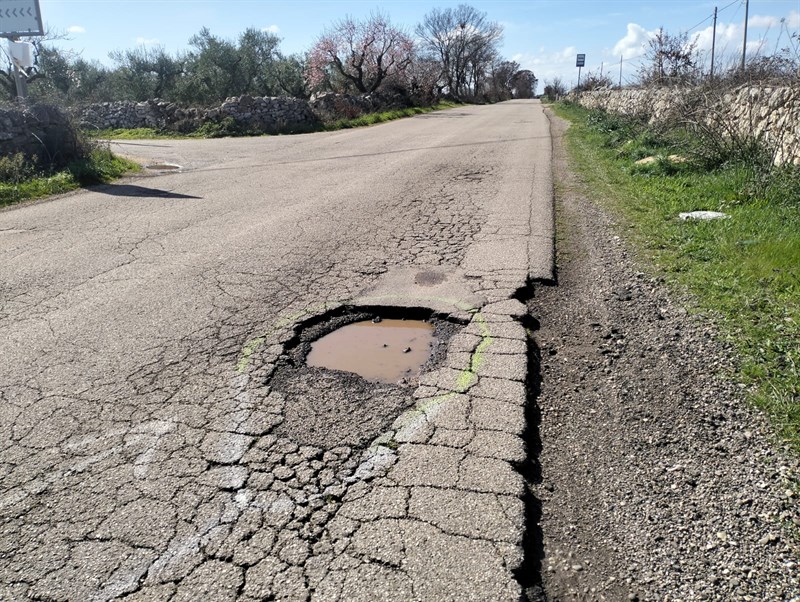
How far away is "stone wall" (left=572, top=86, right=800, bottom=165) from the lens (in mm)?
7473

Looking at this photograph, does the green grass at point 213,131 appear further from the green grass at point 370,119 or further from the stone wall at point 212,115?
the stone wall at point 212,115

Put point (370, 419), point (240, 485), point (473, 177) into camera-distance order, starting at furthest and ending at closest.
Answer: point (473, 177) < point (370, 419) < point (240, 485)

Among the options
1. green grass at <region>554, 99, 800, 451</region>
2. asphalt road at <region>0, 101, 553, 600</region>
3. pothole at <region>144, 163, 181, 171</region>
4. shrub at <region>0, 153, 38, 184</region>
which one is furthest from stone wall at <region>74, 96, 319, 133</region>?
asphalt road at <region>0, 101, 553, 600</region>

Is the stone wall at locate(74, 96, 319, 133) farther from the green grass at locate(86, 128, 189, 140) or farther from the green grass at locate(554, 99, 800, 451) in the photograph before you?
the green grass at locate(554, 99, 800, 451)

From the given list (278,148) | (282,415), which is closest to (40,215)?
(282,415)

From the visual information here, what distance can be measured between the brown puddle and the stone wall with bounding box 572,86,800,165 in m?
5.90

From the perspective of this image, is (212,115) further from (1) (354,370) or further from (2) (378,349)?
(1) (354,370)

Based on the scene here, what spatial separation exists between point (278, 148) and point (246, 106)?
7.15m

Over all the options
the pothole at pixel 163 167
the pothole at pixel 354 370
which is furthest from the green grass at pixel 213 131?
the pothole at pixel 354 370

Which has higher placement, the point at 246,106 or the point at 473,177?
the point at 246,106

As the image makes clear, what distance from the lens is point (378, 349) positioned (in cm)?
409

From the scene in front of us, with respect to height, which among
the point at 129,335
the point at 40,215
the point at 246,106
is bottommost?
the point at 129,335

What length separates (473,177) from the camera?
420 inches

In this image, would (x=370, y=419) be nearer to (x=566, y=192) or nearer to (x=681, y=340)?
(x=681, y=340)
